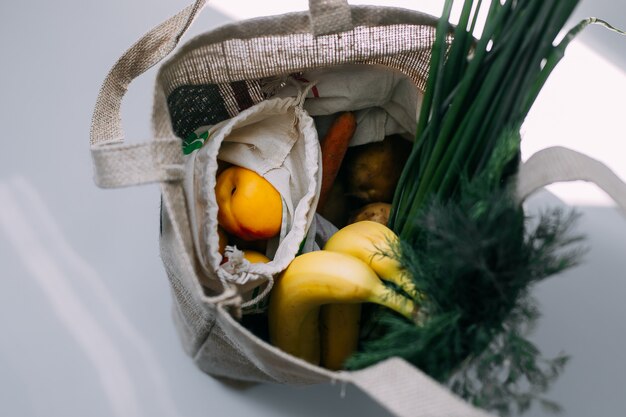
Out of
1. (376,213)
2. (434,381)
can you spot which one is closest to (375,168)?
(376,213)

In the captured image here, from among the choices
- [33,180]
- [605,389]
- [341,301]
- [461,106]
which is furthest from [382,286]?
[33,180]

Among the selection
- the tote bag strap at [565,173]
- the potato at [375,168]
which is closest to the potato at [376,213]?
the potato at [375,168]

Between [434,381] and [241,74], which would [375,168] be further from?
[434,381]

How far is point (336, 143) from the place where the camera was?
64 centimetres

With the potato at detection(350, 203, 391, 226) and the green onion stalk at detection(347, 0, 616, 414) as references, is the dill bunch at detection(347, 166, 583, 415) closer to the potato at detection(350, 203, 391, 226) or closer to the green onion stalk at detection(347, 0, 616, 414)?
the green onion stalk at detection(347, 0, 616, 414)

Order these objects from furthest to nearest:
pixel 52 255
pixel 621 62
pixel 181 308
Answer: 1. pixel 621 62
2. pixel 52 255
3. pixel 181 308

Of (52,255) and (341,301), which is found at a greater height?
(341,301)

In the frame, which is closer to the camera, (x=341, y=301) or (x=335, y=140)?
(x=341, y=301)

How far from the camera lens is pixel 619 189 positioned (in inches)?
17.9

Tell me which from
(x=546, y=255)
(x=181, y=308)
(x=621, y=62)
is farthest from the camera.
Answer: (x=621, y=62)

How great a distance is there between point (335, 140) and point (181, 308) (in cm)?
20

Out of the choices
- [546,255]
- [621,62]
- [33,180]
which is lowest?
[33,180]

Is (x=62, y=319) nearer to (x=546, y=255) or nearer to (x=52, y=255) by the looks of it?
(x=52, y=255)

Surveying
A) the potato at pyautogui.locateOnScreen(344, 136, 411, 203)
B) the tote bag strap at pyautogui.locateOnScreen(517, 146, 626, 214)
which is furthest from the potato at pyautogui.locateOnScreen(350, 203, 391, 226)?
the tote bag strap at pyautogui.locateOnScreen(517, 146, 626, 214)
